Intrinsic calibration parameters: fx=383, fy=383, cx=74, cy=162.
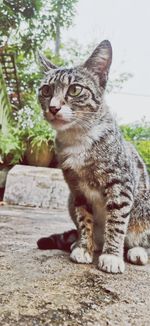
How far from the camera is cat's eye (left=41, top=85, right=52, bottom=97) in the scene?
120 cm

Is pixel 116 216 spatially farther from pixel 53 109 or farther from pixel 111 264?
pixel 53 109

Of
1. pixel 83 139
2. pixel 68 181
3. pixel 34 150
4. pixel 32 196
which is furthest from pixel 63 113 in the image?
pixel 34 150

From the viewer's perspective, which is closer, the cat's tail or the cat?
the cat

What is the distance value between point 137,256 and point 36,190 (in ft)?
5.78

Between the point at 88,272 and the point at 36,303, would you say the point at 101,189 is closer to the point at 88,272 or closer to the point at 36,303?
the point at 88,272

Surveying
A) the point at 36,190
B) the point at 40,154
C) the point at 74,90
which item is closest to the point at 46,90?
the point at 74,90

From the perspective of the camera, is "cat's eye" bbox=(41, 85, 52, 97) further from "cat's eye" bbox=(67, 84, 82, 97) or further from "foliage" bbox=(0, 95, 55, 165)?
"foliage" bbox=(0, 95, 55, 165)

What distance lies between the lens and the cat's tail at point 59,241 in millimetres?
1233

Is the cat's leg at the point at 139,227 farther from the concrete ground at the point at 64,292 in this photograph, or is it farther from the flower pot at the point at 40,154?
the flower pot at the point at 40,154

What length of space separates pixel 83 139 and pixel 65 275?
0.42 meters

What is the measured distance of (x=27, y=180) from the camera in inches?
114

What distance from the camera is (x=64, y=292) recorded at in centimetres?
85

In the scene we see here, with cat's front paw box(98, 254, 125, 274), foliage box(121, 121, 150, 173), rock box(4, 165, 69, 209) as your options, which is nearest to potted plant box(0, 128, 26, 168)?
rock box(4, 165, 69, 209)

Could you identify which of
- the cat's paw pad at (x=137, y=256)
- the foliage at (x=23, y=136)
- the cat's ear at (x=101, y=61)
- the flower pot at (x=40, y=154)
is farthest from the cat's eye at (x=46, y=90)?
the flower pot at (x=40, y=154)
